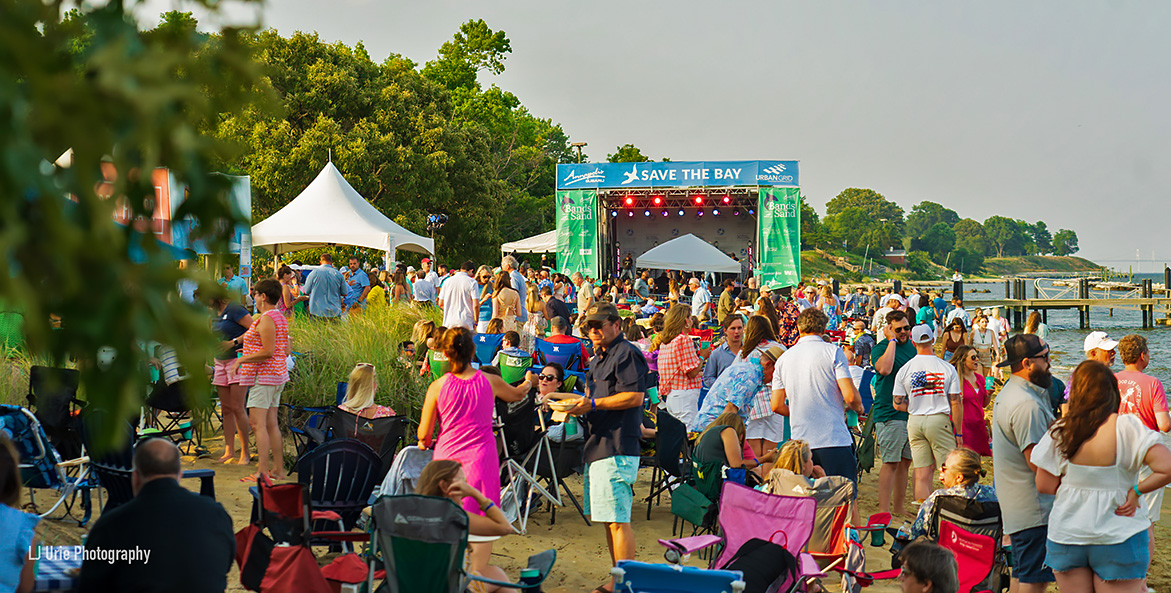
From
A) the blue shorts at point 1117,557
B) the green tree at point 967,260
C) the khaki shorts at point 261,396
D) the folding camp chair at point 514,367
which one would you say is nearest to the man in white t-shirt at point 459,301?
the folding camp chair at point 514,367

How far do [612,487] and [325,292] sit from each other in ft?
23.4

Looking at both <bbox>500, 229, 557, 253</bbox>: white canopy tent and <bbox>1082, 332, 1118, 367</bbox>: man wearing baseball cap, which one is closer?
<bbox>1082, 332, 1118, 367</bbox>: man wearing baseball cap

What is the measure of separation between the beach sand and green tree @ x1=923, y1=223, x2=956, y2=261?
17790 centimetres

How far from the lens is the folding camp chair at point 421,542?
3.71 meters

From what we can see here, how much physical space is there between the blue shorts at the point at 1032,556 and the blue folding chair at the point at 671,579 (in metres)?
1.58

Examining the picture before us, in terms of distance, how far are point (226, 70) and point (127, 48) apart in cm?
20

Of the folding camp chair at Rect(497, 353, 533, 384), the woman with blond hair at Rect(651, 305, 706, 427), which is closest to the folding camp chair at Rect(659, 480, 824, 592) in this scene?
the woman with blond hair at Rect(651, 305, 706, 427)

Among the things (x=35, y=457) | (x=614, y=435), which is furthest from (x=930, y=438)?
(x=35, y=457)

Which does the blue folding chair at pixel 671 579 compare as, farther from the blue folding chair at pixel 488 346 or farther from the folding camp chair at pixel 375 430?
the blue folding chair at pixel 488 346

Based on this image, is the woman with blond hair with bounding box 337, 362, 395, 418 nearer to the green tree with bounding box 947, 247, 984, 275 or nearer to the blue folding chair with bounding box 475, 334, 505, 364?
the blue folding chair with bounding box 475, 334, 505, 364

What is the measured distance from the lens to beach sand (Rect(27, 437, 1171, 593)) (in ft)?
17.7

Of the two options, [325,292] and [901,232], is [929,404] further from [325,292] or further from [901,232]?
[901,232]

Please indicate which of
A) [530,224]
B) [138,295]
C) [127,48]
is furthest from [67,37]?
[530,224]

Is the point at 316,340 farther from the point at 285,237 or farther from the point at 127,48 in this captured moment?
the point at 127,48
